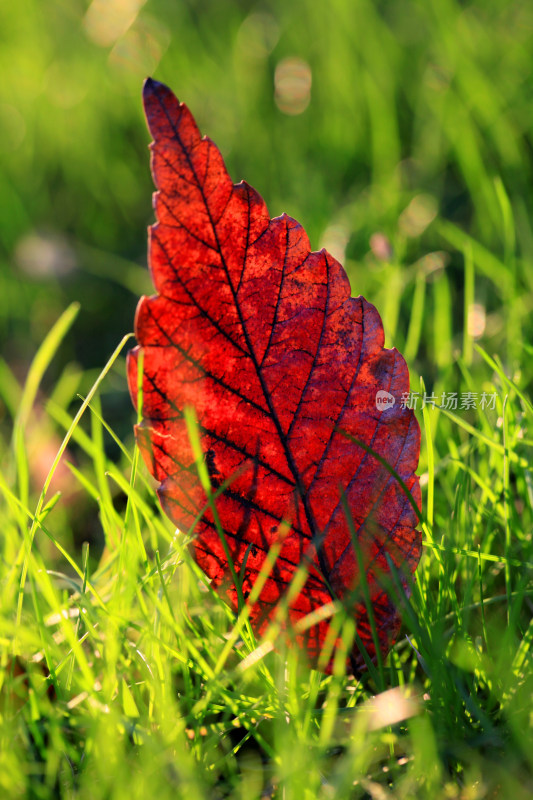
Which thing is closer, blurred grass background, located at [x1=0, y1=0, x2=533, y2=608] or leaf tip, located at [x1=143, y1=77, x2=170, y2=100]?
leaf tip, located at [x1=143, y1=77, x2=170, y2=100]

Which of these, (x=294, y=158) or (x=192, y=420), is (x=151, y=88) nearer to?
(x=192, y=420)

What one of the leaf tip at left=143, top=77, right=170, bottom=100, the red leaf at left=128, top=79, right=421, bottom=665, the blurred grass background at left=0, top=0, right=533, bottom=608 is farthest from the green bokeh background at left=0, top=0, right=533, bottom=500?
the leaf tip at left=143, top=77, right=170, bottom=100

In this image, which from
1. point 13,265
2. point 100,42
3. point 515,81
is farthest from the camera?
point 100,42

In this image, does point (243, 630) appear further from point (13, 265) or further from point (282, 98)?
point (282, 98)

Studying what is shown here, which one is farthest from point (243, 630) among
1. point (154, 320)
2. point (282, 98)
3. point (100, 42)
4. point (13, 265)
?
point (100, 42)

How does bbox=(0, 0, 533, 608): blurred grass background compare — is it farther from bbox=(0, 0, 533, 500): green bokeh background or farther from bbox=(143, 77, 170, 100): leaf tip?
bbox=(143, 77, 170, 100): leaf tip
